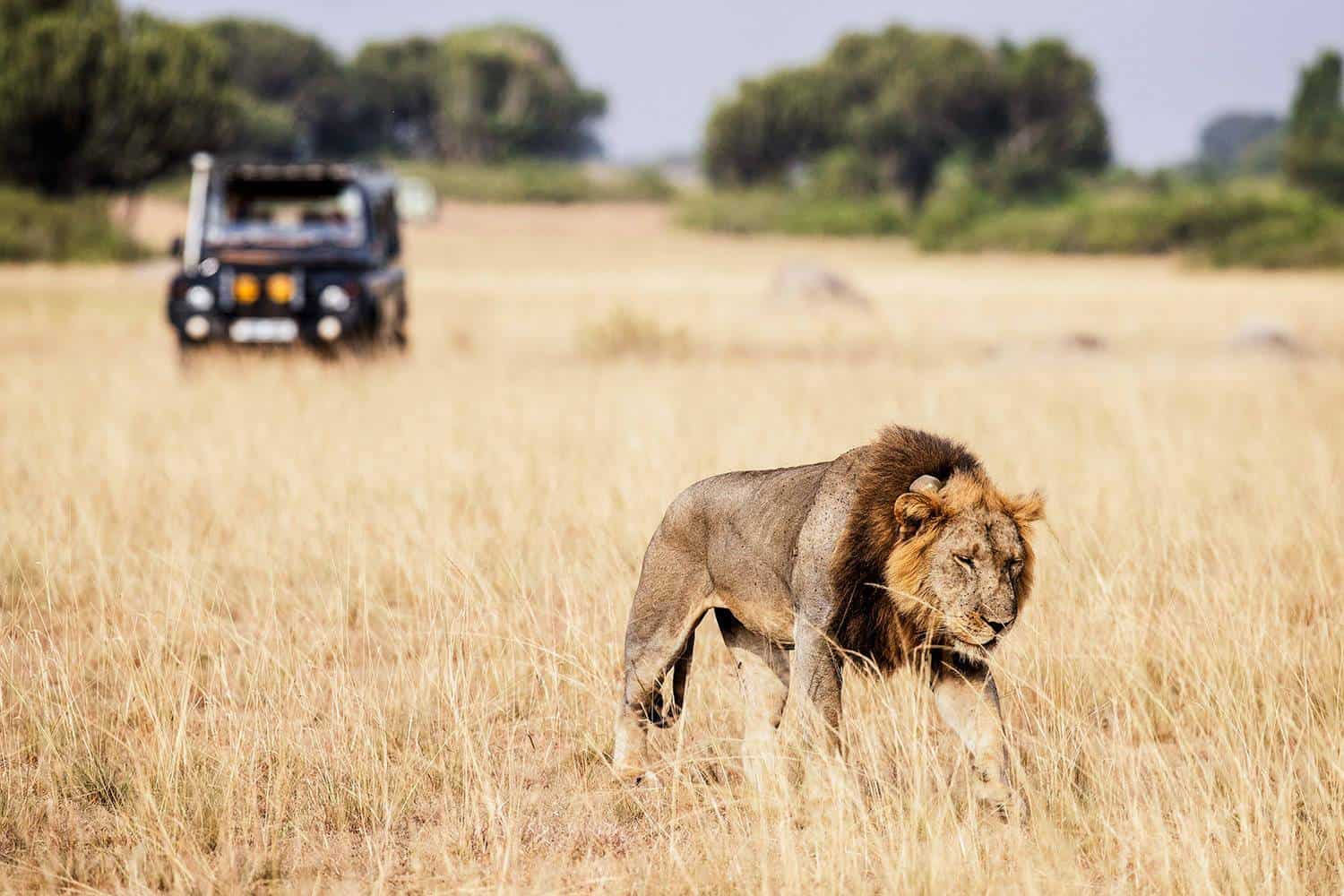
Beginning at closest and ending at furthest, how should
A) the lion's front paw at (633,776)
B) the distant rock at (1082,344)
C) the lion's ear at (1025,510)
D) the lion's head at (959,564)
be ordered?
1. the lion's head at (959,564)
2. the lion's ear at (1025,510)
3. the lion's front paw at (633,776)
4. the distant rock at (1082,344)

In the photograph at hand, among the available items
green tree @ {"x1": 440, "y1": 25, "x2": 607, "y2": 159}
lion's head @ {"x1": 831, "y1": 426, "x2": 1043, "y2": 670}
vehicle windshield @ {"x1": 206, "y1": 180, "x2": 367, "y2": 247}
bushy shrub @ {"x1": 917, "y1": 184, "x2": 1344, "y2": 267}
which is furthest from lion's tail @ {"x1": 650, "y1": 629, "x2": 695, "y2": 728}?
green tree @ {"x1": 440, "y1": 25, "x2": 607, "y2": 159}

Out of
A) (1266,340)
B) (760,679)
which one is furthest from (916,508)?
(1266,340)

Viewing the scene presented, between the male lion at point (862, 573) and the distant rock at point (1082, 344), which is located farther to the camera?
the distant rock at point (1082, 344)

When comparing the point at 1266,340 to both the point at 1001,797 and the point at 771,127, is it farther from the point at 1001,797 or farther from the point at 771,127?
the point at 771,127

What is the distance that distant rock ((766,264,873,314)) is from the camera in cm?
2447

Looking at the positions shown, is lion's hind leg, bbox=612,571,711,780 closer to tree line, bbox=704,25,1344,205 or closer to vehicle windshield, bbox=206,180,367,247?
vehicle windshield, bbox=206,180,367,247

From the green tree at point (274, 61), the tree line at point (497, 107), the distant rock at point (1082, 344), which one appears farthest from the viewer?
the green tree at point (274, 61)

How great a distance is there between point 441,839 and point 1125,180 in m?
94.1

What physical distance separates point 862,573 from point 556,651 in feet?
4.72

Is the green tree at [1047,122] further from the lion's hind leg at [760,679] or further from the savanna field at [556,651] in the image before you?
the lion's hind leg at [760,679]

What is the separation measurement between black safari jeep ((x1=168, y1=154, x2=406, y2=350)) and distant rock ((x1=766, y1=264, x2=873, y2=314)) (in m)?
10.9

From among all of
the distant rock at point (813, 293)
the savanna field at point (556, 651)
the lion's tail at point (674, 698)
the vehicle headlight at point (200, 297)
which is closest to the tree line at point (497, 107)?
the distant rock at point (813, 293)

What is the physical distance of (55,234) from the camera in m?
38.3

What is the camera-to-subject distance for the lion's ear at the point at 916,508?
10.8 feet
